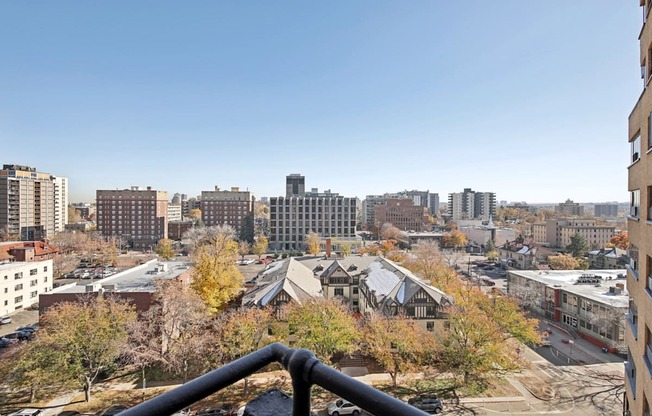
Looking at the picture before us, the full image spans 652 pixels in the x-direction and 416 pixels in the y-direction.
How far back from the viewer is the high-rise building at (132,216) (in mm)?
58844

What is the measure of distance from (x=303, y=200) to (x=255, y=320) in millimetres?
42933

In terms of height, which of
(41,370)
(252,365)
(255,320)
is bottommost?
(41,370)

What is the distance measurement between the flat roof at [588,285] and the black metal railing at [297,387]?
26.2 meters

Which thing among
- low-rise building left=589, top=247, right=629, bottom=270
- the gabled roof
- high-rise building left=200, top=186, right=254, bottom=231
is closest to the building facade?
the gabled roof

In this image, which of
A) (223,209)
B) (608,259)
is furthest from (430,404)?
(223,209)

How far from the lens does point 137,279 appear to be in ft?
70.9

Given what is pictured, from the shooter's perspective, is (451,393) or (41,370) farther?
(451,393)

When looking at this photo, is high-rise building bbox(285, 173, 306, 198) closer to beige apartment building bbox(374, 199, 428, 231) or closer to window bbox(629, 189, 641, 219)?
beige apartment building bbox(374, 199, 428, 231)

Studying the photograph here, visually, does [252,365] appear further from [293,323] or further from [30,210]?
[30,210]

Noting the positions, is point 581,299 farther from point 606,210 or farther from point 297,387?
point 606,210

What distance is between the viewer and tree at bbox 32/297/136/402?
14.1 meters

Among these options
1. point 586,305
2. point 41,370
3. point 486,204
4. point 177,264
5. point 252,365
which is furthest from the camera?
point 486,204

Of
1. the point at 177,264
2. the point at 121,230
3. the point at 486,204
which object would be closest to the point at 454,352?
the point at 177,264

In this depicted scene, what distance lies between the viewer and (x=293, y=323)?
16.6 meters
